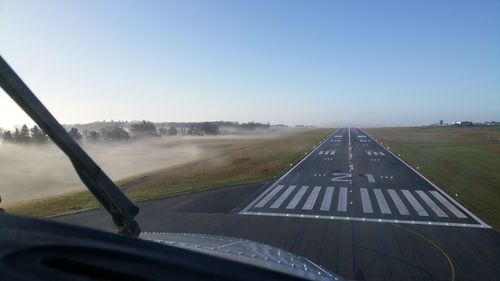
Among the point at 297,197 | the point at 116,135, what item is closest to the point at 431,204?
the point at 297,197

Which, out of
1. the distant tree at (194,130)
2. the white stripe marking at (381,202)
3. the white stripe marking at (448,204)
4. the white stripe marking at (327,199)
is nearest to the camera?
the white stripe marking at (448,204)

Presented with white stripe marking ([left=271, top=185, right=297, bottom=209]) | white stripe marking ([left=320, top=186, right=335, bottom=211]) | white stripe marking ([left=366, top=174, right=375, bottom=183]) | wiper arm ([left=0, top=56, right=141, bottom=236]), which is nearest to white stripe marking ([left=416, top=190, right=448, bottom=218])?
white stripe marking ([left=366, top=174, right=375, bottom=183])

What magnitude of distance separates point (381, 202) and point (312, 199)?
4.07 m

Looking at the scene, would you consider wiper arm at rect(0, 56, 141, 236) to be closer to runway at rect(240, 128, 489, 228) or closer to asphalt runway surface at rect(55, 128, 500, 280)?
asphalt runway surface at rect(55, 128, 500, 280)

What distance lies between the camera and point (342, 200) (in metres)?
26.5

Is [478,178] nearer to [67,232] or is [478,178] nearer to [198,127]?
[67,232]

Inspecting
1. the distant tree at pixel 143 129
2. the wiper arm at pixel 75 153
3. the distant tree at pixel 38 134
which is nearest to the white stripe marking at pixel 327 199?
the distant tree at pixel 38 134

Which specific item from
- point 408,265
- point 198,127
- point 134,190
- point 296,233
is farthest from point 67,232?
point 198,127

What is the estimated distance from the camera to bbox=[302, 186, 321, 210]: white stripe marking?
24.4m

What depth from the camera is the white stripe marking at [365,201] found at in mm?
23747

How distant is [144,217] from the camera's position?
22422 mm

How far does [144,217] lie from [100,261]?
2152 cm

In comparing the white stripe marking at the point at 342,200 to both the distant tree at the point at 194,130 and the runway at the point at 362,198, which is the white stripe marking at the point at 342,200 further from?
the distant tree at the point at 194,130

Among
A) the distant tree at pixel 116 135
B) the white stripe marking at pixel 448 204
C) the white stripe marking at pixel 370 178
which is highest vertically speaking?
the distant tree at pixel 116 135
